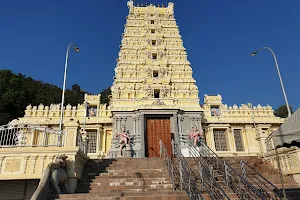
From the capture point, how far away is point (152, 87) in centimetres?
2052

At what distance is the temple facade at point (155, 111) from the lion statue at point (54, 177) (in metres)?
8.53

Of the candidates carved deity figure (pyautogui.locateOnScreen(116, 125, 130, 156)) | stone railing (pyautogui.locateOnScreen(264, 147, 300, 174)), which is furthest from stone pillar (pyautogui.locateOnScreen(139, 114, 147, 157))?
stone railing (pyautogui.locateOnScreen(264, 147, 300, 174))

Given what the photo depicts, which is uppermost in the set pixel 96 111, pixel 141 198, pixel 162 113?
pixel 96 111

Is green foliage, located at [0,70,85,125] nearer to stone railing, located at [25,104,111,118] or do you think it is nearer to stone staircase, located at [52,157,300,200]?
stone railing, located at [25,104,111,118]

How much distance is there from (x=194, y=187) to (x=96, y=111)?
17003mm

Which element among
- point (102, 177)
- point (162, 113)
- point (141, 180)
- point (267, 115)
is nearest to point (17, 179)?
point (102, 177)

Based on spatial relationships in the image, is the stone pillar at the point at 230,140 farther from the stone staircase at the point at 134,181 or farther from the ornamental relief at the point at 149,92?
the stone staircase at the point at 134,181

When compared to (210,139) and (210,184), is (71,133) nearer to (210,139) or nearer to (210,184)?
(210,184)

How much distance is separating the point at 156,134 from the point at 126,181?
29.9 ft

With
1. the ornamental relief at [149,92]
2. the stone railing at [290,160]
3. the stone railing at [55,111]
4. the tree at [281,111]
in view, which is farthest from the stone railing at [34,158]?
the tree at [281,111]

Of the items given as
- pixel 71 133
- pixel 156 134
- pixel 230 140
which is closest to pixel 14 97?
pixel 156 134

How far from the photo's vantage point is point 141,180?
9.41 meters

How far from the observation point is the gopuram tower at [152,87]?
18172 mm

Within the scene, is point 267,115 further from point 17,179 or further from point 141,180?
point 17,179
